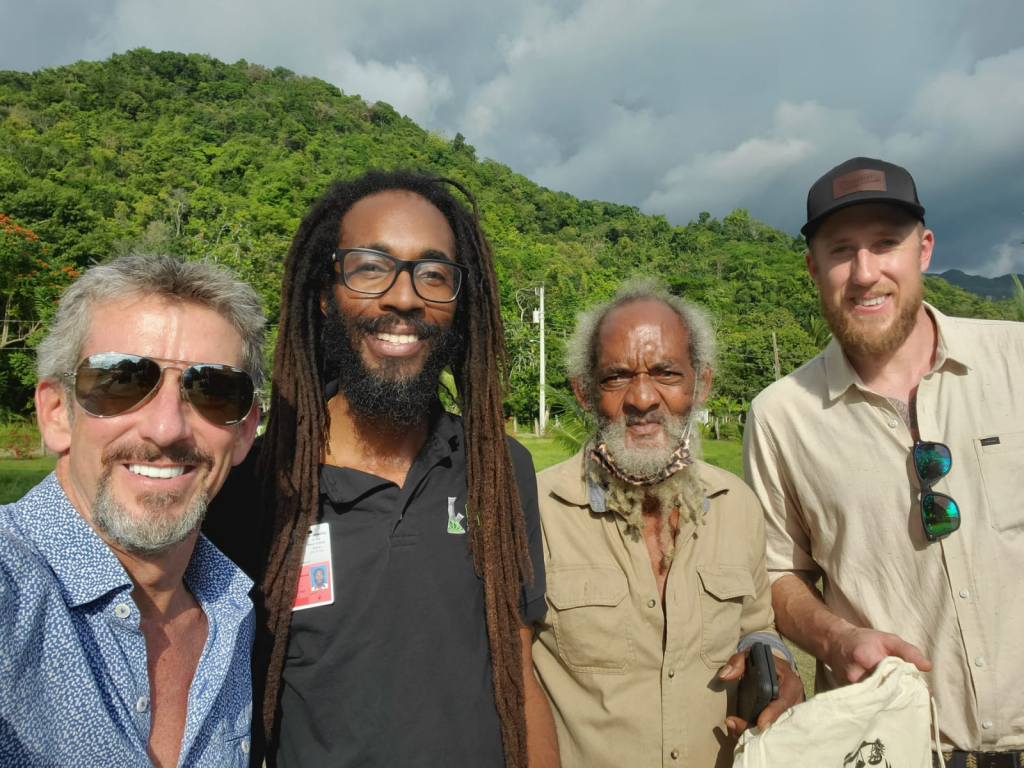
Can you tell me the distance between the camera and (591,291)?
48.5m

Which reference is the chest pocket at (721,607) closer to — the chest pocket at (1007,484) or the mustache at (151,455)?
the chest pocket at (1007,484)

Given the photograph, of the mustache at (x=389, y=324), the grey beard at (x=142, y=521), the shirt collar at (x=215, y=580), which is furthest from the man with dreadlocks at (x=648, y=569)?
the grey beard at (x=142, y=521)

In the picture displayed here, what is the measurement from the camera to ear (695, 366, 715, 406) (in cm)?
304

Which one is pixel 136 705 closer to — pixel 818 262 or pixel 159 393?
pixel 159 393

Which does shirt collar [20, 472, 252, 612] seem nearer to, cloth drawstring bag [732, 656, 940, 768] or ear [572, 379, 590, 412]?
cloth drawstring bag [732, 656, 940, 768]

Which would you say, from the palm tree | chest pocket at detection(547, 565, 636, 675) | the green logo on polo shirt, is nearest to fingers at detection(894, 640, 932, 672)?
chest pocket at detection(547, 565, 636, 675)

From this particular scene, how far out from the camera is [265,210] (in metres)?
42.8

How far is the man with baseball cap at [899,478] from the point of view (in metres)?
2.28

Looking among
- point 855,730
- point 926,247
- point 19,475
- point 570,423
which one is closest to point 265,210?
point 19,475

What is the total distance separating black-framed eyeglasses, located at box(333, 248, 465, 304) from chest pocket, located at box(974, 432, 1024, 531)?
2161 millimetres

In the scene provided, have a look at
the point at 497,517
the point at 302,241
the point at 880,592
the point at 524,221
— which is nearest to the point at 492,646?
the point at 497,517

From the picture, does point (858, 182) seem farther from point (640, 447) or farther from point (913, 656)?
point (913, 656)

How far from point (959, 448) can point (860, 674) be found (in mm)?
949

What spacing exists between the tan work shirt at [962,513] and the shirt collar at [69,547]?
249cm
